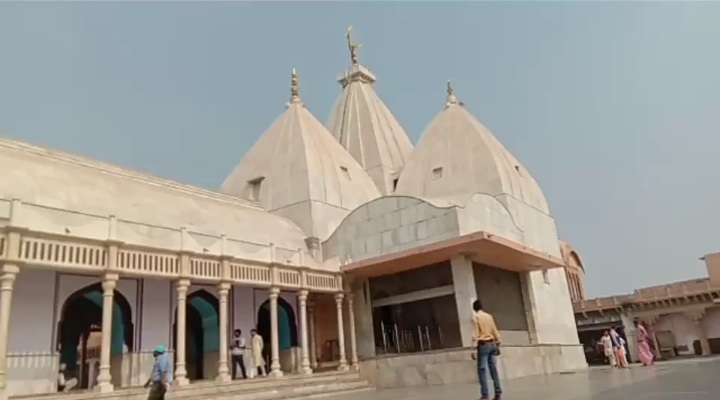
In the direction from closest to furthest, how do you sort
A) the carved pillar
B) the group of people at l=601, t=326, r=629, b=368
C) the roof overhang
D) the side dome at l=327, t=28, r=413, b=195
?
the roof overhang < the group of people at l=601, t=326, r=629, b=368 < the side dome at l=327, t=28, r=413, b=195 < the carved pillar

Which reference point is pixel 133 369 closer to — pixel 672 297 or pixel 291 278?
pixel 291 278

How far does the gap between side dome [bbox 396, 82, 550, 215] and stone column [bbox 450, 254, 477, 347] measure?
8.00 metres

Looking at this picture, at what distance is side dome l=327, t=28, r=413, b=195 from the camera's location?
109ft

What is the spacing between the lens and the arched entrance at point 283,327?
19.7 m

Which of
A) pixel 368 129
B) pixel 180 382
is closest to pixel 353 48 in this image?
pixel 368 129

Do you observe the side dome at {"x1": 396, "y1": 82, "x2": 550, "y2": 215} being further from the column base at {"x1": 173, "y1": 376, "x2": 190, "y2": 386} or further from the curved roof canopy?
the column base at {"x1": 173, "y1": 376, "x2": 190, "y2": 386}

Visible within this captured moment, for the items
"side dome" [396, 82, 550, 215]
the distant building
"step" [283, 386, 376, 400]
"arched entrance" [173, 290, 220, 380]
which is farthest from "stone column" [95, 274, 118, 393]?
the distant building

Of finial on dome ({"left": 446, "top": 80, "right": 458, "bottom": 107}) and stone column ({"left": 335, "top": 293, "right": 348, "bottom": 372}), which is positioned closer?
stone column ({"left": 335, "top": 293, "right": 348, "bottom": 372})

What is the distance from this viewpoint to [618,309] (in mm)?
37906

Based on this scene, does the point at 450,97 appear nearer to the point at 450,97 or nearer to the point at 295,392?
the point at 450,97

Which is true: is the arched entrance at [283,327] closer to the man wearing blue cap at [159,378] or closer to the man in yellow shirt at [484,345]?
the man wearing blue cap at [159,378]

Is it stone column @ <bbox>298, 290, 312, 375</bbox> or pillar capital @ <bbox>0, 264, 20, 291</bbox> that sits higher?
pillar capital @ <bbox>0, 264, 20, 291</bbox>

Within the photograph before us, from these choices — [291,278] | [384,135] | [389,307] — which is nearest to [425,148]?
[384,135]

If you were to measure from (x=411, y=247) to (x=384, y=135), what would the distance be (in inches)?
721
